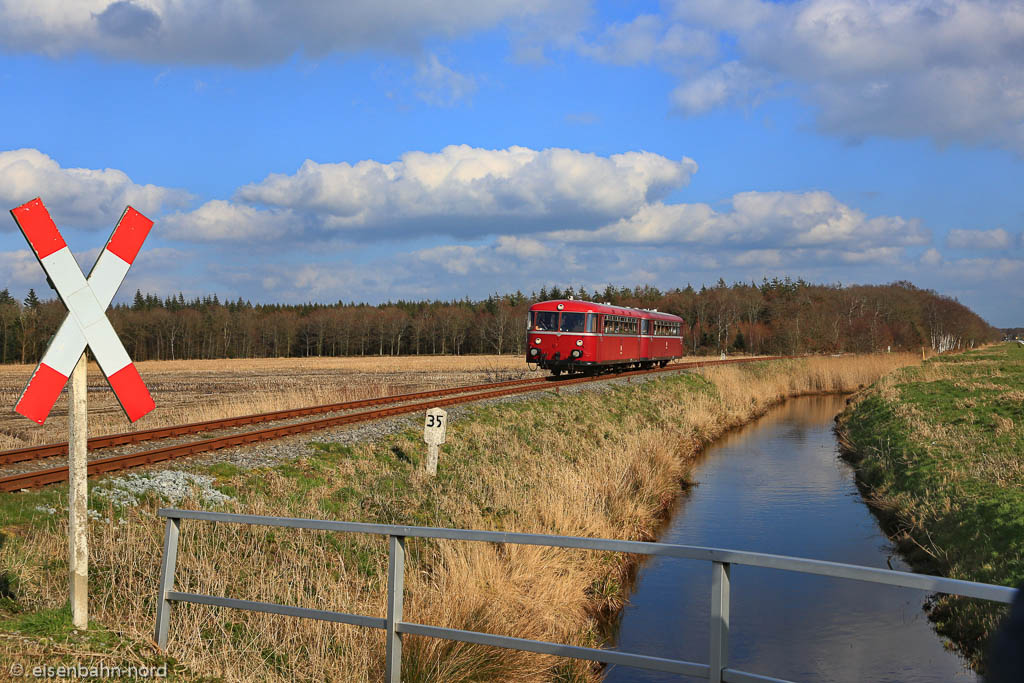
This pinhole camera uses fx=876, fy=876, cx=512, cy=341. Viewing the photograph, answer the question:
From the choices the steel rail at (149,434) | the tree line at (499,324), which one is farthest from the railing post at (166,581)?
the tree line at (499,324)

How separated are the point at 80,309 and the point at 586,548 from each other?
3.26 m

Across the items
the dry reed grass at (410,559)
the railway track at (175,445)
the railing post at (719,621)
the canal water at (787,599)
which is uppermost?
the railing post at (719,621)

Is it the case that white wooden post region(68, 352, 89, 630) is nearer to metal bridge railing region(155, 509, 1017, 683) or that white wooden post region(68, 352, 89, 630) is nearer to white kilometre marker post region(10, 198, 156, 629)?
white kilometre marker post region(10, 198, 156, 629)

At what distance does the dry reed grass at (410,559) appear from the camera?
250 inches

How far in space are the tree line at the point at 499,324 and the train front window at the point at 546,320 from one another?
63.3m

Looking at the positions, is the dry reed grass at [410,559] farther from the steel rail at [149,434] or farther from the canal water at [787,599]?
the steel rail at [149,434]

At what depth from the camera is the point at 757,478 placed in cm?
2031

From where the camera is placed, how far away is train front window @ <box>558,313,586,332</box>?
31172 mm

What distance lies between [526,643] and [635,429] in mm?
17782

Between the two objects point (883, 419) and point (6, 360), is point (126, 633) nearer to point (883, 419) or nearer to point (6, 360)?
point (883, 419)

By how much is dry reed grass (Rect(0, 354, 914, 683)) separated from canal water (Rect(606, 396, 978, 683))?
69 cm

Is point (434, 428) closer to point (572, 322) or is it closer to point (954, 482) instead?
point (954, 482)

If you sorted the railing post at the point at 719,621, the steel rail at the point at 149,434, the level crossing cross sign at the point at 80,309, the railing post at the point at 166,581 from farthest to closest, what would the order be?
1. the steel rail at the point at 149,434
2. the railing post at the point at 166,581
3. the level crossing cross sign at the point at 80,309
4. the railing post at the point at 719,621
